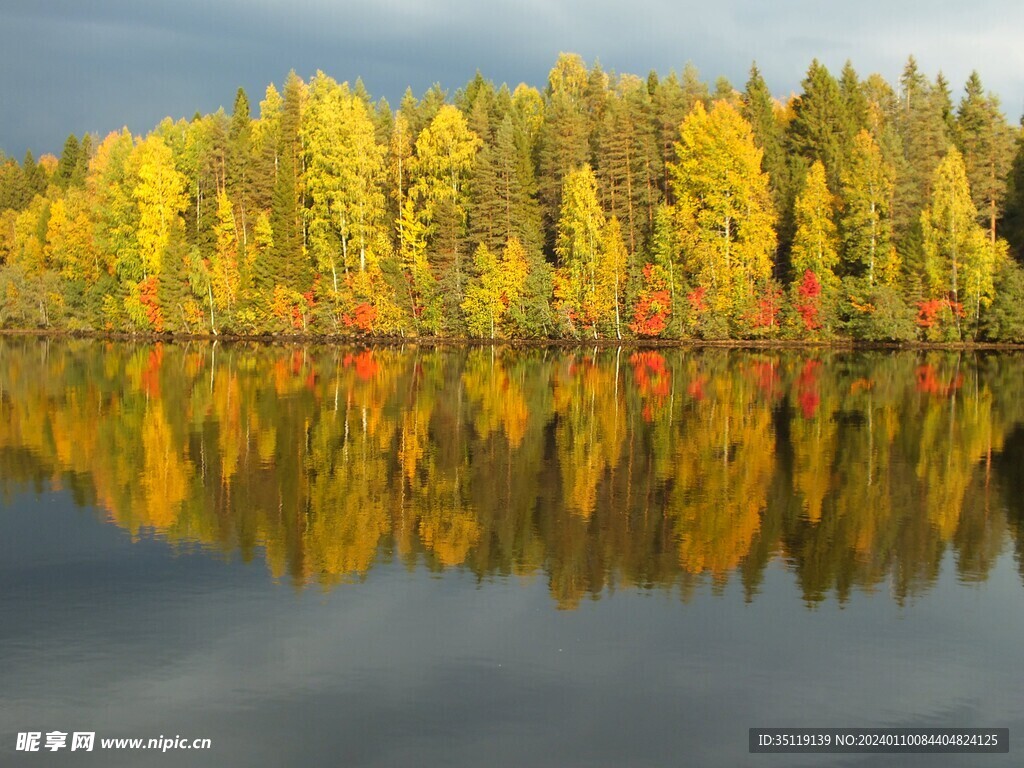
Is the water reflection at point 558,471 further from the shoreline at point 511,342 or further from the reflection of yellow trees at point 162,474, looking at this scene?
the shoreline at point 511,342

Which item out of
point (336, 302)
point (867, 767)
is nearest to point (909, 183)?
point (336, 302)

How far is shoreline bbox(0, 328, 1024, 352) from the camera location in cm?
6650

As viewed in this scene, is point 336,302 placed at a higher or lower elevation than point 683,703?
higher

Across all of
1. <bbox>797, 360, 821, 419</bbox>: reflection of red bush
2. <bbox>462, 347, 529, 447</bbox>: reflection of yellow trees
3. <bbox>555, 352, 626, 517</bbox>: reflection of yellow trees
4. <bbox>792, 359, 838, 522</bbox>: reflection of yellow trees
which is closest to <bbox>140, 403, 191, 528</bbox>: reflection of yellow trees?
<bbox>555, 352, 626, 517</bbox>: reflection of yellow trees

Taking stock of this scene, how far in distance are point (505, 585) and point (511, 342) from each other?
200ft

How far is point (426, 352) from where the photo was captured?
2594 inches

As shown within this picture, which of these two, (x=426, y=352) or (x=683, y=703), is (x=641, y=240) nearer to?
(x=426, y=352)

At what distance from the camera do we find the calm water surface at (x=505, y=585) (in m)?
10.7

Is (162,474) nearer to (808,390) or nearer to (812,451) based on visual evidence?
(812,451)

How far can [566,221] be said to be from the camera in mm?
74500

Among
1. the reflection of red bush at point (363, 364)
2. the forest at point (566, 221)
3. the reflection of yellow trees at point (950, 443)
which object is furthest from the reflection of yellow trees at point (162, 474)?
the forest at point (566, 221)

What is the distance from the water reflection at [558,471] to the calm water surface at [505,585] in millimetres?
108

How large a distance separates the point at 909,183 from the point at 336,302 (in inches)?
1618

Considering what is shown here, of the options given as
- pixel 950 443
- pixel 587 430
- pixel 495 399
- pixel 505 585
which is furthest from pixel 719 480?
pixel 495 399
